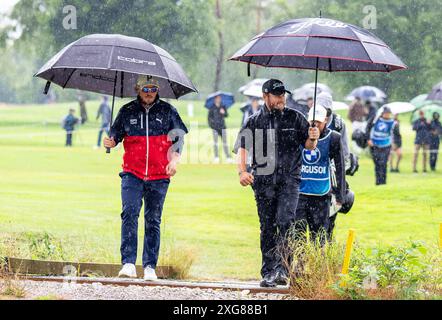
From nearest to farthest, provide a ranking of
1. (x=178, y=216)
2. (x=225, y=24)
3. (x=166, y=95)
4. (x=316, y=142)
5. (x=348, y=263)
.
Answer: (x=348, y=263), (x=316, y=142), (x=166, y=95), (x=178, y=216), (x=225, y=24)

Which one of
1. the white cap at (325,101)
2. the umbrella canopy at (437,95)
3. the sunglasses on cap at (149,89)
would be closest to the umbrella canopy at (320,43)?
the sunglasses on cap at (149,89)

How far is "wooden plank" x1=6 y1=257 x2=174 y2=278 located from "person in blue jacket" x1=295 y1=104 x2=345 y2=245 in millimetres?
2011

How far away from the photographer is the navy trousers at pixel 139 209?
387 inches

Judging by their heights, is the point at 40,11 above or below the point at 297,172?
above

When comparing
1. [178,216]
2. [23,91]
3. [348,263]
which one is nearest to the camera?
[348,263]

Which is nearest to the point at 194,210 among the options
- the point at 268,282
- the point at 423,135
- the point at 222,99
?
the point at 268,282

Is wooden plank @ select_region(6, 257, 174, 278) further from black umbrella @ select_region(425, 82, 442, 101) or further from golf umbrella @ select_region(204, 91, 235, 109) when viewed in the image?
golf umbrella @ select_region(204, 91, 235, 109)

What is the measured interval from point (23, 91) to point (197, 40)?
148 feet

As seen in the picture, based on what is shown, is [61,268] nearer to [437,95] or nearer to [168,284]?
[168,284]

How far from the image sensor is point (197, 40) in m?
51.0

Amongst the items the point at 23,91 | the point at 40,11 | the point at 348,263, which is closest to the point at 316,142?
the point at 348,263

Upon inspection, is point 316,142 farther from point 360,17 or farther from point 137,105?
point 360,17

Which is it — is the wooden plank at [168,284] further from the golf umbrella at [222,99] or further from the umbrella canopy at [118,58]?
the golf umbrella at [222,99]

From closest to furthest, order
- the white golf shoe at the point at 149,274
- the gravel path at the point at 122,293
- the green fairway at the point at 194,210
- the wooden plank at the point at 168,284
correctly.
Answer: the gravel path at the point at 122,293, the wooden plank at the point at 168,284, the white golf shoe at the point at 149,274, the green fairway at the point at 194,210
